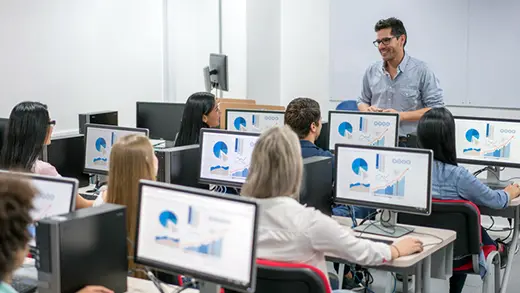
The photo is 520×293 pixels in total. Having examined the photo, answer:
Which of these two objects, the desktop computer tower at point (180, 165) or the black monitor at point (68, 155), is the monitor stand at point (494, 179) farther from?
the black monitor at point (68, 155)

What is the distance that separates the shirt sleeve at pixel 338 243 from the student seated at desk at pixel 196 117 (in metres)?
2.17

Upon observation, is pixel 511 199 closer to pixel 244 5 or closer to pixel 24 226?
pixel 24 226

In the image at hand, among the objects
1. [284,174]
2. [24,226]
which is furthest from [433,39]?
[24,226]

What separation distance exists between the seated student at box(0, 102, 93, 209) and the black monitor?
76 centimetres

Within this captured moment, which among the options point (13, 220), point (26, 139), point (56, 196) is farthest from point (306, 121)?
point (13, 220)

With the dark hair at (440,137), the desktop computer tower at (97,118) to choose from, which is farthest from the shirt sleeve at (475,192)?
the desktop computer tower at (97,118)

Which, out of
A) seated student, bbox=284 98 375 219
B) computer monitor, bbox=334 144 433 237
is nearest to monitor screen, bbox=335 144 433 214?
computer monitor, bbox=334 144 433 237

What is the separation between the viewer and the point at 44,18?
682 centimetres

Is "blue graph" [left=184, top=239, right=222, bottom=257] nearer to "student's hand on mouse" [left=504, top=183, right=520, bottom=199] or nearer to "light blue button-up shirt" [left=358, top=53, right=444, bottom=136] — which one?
"student's hand on mouse" [left=504, top=183, right=520, bottom=199]

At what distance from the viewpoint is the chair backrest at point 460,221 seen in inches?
147

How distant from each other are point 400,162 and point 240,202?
1.49 meters

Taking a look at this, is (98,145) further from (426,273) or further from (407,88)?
(426,273)

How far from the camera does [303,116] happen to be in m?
4.37

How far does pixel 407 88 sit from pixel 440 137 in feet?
5.14
